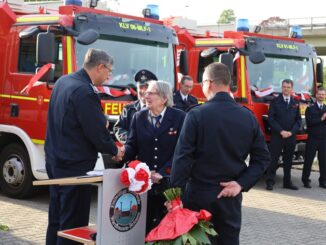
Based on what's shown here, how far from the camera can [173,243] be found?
3.66 m

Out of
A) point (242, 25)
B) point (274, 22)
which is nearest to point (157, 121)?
point (242, 25)

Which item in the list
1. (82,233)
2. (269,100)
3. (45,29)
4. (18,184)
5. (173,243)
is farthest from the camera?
(269,100)

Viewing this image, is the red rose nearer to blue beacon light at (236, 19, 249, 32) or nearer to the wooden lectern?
the wooden lectern

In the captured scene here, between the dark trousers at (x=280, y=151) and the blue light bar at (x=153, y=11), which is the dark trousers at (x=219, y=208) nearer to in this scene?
the blue light bar at (x=153, y=11)

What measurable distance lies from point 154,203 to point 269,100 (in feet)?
18.6

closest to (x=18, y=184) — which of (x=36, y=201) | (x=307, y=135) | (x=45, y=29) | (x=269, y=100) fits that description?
(x=36, y=201)

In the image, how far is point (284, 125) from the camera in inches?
377

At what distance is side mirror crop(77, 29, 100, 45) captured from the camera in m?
7.07

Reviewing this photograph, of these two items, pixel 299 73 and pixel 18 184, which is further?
pixel 299 73

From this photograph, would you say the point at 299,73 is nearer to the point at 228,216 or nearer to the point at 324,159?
the point at 324,159

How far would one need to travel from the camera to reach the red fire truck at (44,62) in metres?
7.16

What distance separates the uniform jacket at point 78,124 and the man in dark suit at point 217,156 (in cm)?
76

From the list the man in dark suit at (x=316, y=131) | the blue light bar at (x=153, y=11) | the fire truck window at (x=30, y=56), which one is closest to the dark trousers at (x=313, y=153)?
the man in dark suit at (x=316, y=131)

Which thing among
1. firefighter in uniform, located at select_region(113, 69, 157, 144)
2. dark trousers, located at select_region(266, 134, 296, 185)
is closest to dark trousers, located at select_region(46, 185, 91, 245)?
firefighter in uniform, located at select_region(113, 69, 157, 144)
